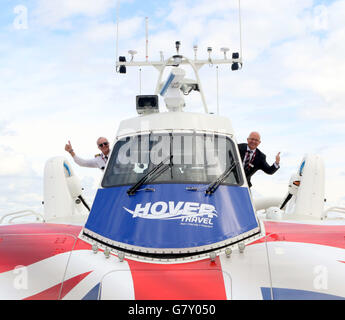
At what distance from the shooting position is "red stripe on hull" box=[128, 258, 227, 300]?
135 inches

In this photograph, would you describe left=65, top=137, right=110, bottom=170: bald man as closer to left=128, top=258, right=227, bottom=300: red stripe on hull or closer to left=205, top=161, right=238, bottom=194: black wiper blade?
left=205, top=161, right=238, bottom=194: black wiper blade

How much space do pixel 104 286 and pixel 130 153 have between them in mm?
1902

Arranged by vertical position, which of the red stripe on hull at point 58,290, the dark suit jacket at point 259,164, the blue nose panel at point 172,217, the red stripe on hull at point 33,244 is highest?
the dark suit jacket at point 259,164

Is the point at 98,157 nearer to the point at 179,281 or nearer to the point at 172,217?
the point at 172,217

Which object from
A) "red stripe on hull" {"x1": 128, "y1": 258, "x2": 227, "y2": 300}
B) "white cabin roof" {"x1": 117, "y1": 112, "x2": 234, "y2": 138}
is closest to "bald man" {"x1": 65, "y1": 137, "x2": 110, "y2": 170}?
"white cabin roof" {"x1": 117, "y1": 112, "x2": 234, "y2": 138}

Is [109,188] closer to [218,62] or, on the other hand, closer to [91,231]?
[91,231]

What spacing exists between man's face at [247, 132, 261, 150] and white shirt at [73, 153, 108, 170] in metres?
2.40

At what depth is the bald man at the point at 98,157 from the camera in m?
7.12

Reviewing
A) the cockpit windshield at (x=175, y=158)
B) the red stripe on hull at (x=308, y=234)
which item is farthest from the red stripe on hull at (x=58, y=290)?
the red stripe on hull at (x=308, y=234)

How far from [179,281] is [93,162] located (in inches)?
162

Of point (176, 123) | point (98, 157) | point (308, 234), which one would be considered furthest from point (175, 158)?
point (98, 157)

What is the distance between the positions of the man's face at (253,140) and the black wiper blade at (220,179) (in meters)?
1.89

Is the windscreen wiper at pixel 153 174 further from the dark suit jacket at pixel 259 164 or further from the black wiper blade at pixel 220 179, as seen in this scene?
the dark suit jacket at pixel 259 164

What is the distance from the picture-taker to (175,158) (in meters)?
4.84
